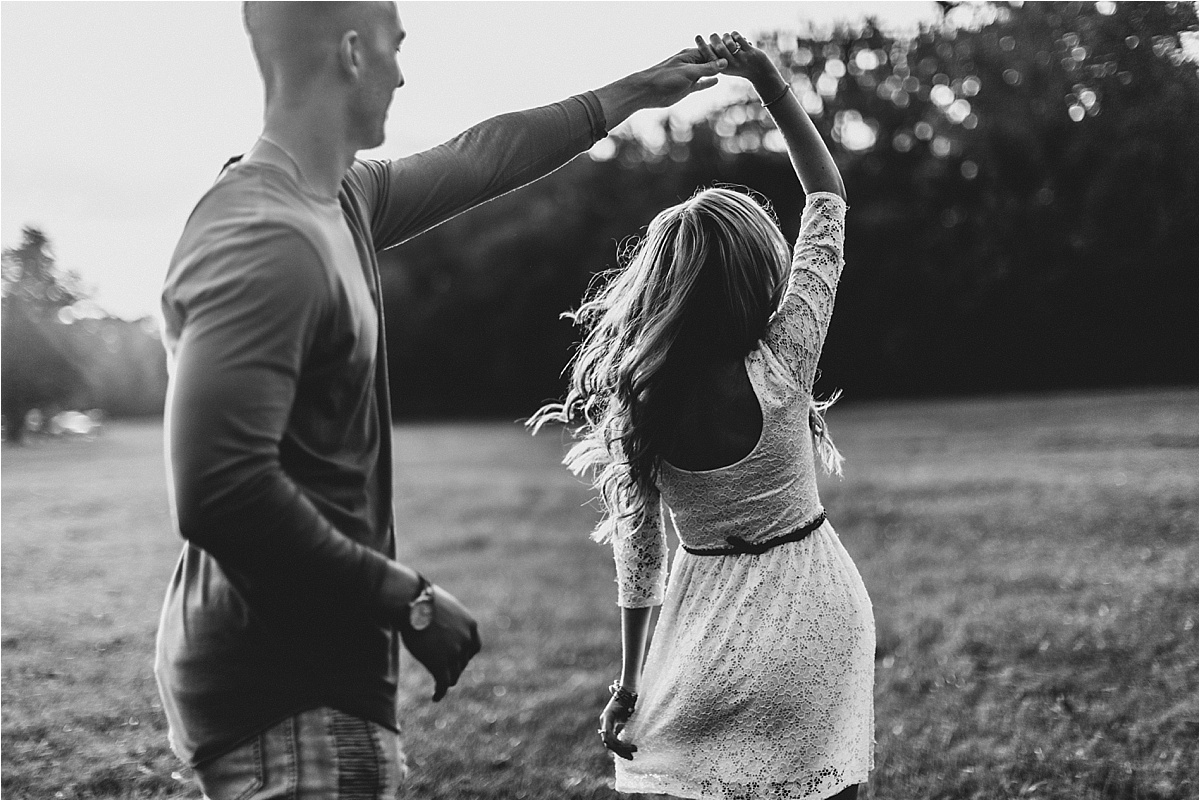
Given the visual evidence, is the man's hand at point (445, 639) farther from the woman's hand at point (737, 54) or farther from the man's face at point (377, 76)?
the woman's hand at point (737, 54)

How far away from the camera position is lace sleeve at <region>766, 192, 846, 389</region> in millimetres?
2457

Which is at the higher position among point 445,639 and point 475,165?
point 475,165

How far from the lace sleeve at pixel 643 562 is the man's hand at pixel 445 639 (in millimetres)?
1057

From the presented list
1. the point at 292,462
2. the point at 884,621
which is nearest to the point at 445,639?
the point at 292,462

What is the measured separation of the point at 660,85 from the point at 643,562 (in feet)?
3.55

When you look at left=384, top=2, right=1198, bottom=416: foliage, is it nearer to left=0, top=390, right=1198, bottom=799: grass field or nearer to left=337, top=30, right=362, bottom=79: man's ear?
left=0, top=390, right=1198, bottom=799: grass field

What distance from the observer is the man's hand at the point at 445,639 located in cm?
156

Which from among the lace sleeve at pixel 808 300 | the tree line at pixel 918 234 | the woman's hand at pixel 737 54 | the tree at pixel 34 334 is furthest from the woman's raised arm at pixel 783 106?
the tree at pixel 34 334

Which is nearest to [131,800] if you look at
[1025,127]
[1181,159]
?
[1181,159]

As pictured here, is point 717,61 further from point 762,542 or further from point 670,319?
point 762,542

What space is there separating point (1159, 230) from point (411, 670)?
455 inches

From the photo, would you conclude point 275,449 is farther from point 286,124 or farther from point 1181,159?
point 1181,159

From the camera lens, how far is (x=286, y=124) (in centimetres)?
158

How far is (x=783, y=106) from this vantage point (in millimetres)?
2561
